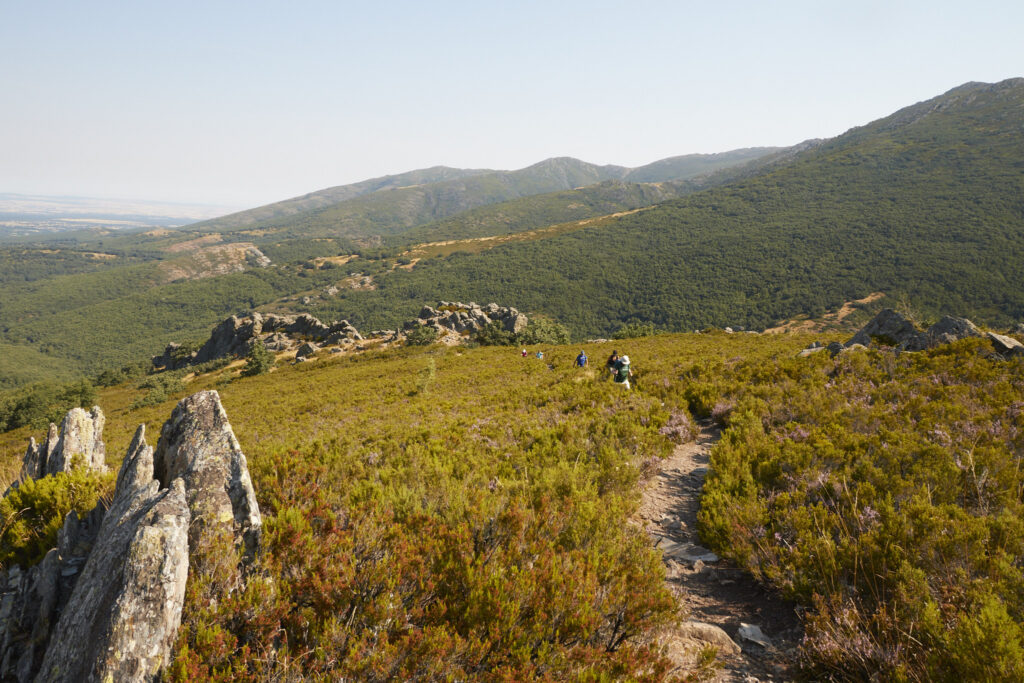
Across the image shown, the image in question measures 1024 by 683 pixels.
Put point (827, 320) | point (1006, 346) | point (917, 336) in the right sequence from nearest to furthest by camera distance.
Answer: point (1006, 346)
point (917, 336)
point (827, 320)

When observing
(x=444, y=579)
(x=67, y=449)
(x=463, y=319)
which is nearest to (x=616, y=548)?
(x=444, y=579)

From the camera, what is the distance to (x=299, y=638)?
9.95 ft

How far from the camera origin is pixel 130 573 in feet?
8.79

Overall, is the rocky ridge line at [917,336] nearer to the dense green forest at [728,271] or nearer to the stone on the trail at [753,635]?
the stone on the trail at [753,635]

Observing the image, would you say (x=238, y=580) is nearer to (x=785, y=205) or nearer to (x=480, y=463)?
(x=480, y=463)

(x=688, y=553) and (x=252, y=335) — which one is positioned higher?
(x=688, y=553)

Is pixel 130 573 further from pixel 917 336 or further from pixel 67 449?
pixel 917 336

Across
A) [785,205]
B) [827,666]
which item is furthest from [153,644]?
[785,205]

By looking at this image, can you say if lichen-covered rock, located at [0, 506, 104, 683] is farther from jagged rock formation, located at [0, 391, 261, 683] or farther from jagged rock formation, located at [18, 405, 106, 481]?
jagged rock formation, located at [18, 405, 106, 481]

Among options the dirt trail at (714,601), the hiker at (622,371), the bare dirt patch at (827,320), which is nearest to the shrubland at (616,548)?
the dirt trail at (714,601)

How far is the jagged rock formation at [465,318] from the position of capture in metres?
55.3

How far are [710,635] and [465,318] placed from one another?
191ft

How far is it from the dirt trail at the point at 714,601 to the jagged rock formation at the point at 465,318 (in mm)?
45680

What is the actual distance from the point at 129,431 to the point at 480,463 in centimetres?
2830
